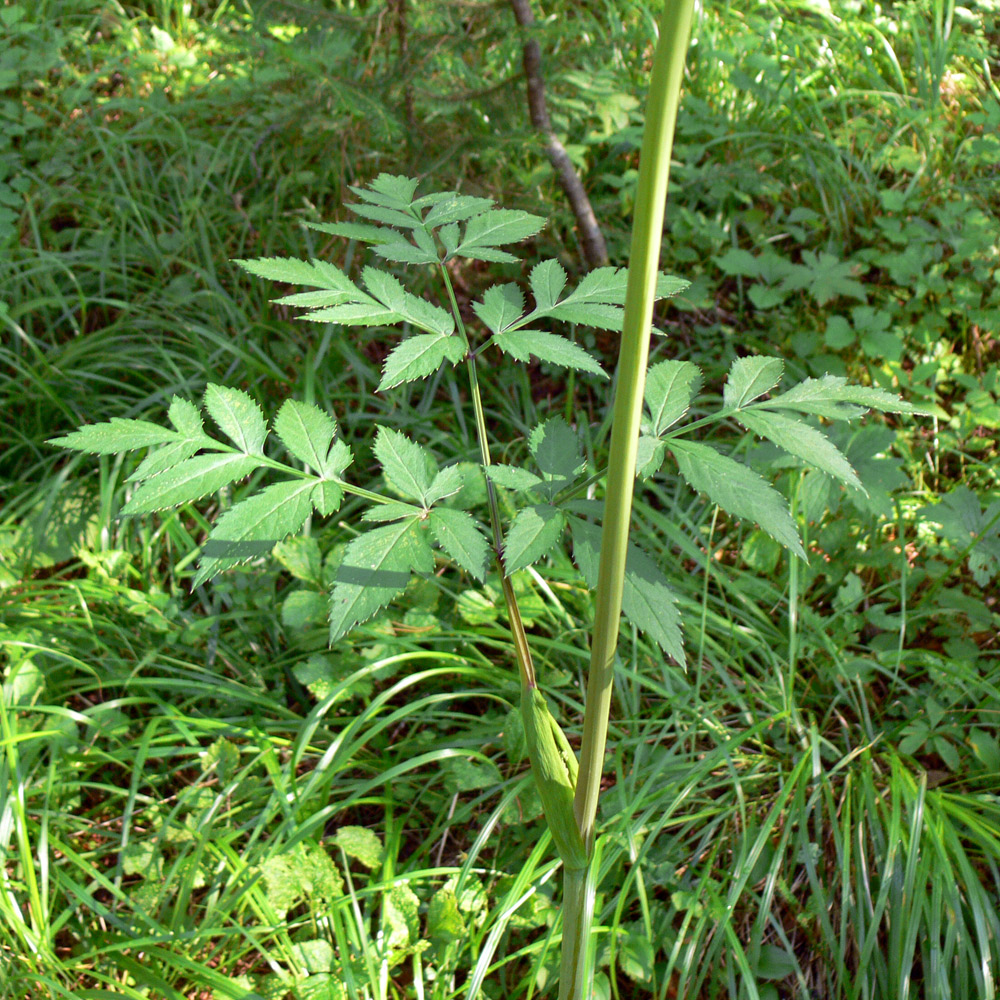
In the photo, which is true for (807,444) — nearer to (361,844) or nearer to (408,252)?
(408,252)

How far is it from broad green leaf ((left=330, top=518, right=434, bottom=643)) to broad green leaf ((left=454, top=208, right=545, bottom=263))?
0.42 meters

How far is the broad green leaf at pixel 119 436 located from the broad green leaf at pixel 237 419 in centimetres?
6

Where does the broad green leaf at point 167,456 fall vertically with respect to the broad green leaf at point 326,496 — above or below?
above

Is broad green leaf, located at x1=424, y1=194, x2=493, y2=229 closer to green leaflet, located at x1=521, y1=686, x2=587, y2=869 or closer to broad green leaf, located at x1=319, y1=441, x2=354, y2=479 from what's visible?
broad green leaf, located at x1=319, y1=441, x2=354, y2=479

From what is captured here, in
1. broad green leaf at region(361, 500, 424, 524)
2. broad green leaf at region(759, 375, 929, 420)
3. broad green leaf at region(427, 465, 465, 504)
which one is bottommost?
broad green leaf at region(361, 500, 424, 524)

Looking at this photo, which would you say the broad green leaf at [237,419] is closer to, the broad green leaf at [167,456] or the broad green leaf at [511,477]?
the broad green leaf at [167,456]

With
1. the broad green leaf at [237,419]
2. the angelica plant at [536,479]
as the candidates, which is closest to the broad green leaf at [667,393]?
the angelica plant at [536,479]

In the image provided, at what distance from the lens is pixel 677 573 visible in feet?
6.31

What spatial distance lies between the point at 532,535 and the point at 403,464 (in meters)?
0.21

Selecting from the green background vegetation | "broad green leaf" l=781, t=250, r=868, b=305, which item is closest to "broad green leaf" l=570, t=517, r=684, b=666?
the green background vegetation

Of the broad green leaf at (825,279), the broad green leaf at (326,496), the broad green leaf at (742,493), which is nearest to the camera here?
the broad green leaf at (742,493)

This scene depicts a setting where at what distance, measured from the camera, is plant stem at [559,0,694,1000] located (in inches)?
21.5

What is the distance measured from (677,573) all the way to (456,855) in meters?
0.80

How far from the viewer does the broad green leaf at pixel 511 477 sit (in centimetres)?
87
